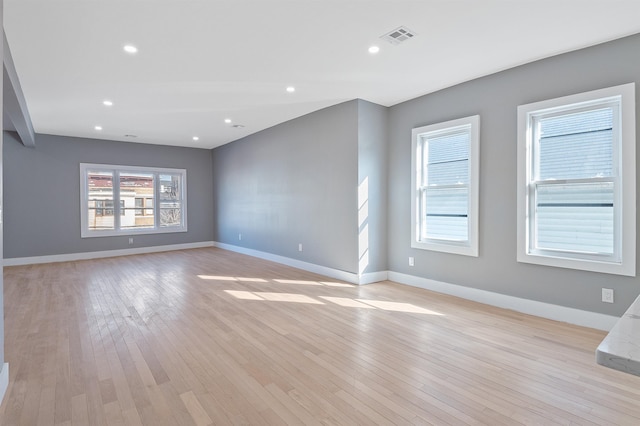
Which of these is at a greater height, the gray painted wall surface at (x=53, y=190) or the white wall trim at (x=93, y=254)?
the gray painted wall surface at (x=53, y=190)

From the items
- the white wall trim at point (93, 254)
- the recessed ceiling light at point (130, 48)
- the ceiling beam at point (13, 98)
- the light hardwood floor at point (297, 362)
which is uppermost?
the recessed ceiling light at point (130, 48)

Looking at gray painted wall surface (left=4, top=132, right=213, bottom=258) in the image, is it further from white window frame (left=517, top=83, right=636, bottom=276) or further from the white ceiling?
white window frame (left=517, top=83, right=636, bottom=276)

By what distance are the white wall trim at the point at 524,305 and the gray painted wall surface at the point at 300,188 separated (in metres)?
1.11

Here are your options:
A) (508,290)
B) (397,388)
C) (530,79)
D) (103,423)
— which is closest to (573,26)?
(530,79)

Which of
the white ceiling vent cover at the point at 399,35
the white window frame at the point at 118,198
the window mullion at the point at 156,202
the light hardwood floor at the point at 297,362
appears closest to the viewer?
the light hardwood floor at the point at 297,362

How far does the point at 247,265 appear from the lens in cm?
630

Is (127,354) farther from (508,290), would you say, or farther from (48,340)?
(508,290)

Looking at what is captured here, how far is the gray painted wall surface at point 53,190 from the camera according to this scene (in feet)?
21.2

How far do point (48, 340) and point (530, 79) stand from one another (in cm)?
539

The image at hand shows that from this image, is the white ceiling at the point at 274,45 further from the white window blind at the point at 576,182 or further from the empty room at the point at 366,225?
the white window blind at the point at 576,182

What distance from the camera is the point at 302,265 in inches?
230

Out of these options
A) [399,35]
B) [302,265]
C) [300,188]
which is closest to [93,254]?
[302,265]

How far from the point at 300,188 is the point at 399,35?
11.0ft

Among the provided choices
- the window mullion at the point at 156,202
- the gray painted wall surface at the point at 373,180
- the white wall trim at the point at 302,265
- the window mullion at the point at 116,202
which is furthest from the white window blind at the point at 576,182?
the window mullion at the point at 116,202
